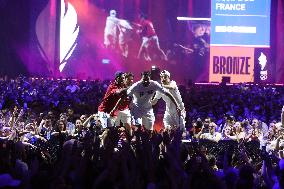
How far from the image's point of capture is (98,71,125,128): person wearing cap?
8750 millimetres

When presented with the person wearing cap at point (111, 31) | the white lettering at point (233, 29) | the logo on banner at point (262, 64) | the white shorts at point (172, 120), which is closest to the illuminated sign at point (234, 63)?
the logo on banner at point (262, 64)

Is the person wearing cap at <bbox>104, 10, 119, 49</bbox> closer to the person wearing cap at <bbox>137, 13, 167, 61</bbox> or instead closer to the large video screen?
the person wearing cap at <bbox>137, 13, 167, 61</bbox>

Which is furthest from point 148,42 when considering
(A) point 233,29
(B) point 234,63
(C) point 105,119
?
(C) point 105,119

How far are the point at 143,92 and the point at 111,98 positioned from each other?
2.15 ft

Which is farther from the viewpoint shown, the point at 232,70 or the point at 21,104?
the point at 232,70

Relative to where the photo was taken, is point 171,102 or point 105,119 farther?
point 171,102

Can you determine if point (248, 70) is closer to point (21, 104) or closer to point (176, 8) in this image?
point (176, 8)

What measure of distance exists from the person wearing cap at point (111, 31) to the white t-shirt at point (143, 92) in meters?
14.8

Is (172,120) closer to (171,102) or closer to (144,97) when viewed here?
(171,102)

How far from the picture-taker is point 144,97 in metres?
8.48

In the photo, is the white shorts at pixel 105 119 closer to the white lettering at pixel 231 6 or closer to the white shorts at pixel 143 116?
the white shorts at pixel 143 116

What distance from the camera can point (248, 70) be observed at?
75.5 feet

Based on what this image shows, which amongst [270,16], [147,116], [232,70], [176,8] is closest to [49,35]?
[176,8]

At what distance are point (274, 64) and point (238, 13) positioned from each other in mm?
2531
